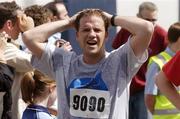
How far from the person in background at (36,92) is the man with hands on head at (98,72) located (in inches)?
28.0

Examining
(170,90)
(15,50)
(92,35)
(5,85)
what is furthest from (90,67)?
(15,50)

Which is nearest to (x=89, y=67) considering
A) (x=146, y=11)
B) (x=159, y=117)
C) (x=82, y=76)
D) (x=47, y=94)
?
(x=82, y=76)

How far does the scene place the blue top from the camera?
4445 millimetres

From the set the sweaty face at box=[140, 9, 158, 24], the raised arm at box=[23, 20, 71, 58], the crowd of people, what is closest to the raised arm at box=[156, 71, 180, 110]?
the crowd of people

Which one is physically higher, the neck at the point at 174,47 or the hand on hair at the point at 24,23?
the hand on hair at the point at 24,23

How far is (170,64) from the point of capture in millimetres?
3758

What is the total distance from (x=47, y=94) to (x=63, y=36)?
148 inches

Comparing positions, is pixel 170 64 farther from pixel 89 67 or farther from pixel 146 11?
pixel 146 11

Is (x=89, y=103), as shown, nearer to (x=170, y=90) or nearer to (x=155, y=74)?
(x=170, y=90)

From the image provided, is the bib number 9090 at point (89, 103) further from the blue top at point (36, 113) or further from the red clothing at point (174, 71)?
the blue top at point (36, 113)

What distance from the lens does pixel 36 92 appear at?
14.9 feet

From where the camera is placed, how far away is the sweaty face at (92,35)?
3.69 metres

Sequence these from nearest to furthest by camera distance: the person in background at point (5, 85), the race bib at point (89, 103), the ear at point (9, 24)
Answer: the race bib at point (89, 103)
the person in background at point (5, 85)
the ear at point (9, 24)

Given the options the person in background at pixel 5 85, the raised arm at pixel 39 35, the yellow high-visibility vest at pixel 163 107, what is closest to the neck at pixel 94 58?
the raised arm at pixel 39 35
